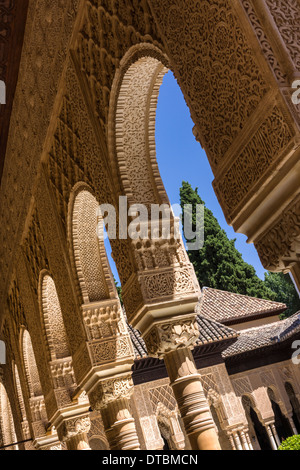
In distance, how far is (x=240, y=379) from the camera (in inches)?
567

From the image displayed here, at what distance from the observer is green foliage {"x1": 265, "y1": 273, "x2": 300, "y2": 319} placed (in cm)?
3209

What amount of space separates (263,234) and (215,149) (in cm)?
49

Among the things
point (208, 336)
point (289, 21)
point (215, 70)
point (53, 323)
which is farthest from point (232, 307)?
point (289, 21)

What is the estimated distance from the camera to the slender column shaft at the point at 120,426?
5.12 m

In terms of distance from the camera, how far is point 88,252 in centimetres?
592

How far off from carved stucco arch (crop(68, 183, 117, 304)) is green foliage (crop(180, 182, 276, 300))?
829 inches

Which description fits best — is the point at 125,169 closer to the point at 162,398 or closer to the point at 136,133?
the point at 136,133

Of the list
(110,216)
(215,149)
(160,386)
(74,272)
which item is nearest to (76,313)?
(74,272)

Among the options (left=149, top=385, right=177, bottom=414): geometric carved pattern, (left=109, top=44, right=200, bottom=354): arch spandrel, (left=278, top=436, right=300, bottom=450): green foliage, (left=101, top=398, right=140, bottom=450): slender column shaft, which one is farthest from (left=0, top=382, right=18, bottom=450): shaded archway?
(left=109, top=44, right=200, bottom=354): arch spandrel

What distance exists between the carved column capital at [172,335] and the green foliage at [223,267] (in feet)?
73.7

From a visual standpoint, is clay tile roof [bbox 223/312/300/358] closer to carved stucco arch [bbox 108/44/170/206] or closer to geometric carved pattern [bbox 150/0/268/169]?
carved stucco arch [bbox 108/44/170/206]

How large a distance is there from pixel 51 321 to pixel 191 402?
3784 mm

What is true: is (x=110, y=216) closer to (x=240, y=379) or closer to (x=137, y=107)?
(x=137, y=107)

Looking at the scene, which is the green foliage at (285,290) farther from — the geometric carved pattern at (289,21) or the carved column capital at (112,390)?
the geometric carved pattern at (289,21)
